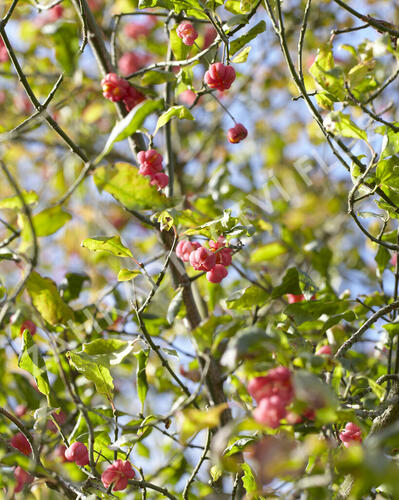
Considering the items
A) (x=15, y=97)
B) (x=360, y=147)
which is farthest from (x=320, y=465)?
(x=15, y=97)

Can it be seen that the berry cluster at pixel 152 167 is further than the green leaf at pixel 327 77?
Yes

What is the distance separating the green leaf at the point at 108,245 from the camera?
4.19ft

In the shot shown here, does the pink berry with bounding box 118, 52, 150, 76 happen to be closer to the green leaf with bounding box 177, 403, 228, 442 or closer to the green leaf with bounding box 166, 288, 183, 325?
the green leaf with bounding box 166, 288, 183, 325

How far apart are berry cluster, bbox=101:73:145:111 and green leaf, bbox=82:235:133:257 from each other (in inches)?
20.2

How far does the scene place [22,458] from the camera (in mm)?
972

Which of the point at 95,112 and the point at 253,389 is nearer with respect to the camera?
the point at 253,389

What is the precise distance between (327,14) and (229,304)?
2465 mm

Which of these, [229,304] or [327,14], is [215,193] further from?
[327,14]

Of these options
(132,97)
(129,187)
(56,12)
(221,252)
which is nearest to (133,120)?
(129,187)

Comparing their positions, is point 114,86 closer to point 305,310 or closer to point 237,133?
point 237,133

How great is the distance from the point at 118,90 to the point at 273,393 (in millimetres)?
1072

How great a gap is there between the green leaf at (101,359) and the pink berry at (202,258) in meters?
0.25

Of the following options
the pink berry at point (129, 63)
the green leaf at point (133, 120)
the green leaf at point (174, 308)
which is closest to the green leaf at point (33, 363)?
the green leaf at point (174, 308)

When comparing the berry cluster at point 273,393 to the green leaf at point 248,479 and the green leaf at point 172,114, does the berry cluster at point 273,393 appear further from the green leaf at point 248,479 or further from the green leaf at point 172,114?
the green leaf at point 172,114
